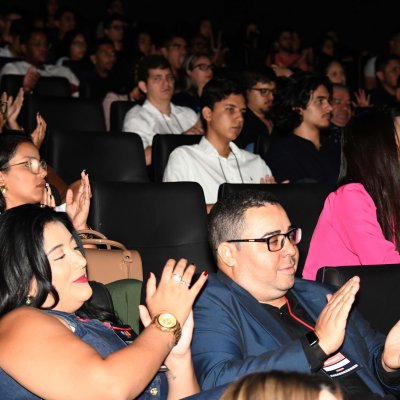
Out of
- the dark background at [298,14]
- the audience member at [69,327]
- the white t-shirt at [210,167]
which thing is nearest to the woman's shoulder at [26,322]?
the audience member at [69,327]

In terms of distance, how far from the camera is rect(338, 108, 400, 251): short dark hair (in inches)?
129

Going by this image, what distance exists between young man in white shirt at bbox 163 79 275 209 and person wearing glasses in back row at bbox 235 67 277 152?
0.94m

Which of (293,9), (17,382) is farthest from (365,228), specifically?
(293,9)

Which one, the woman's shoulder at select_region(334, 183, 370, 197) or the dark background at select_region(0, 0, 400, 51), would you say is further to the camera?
the dark background at select_region(0, 0, 400, 51)

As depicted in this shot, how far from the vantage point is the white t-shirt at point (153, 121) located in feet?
18.7

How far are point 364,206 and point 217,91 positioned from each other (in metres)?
1.95

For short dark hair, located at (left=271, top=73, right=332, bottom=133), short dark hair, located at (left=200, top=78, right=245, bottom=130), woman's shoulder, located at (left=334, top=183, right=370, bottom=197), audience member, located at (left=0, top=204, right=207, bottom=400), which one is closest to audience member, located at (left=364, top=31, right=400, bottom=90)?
short dark hair, located at (left=271, top=73, right=332, bottom=133)

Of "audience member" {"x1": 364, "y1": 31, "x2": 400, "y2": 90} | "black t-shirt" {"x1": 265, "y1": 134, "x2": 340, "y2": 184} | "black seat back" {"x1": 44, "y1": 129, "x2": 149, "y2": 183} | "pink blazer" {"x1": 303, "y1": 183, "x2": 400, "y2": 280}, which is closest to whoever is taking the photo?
"pink blazer" {"x1": 303, "y1": 183, "x2": 400, "y2": 280}

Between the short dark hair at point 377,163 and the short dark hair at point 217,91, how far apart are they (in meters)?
1.60

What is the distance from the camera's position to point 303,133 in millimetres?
5207

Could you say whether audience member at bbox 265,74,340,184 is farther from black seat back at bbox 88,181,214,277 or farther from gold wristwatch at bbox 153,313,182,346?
gold wristwatch at bbox 153,313,182,346

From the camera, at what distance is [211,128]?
16.3 feet

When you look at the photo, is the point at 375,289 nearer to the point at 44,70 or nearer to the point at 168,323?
the point at 168,323

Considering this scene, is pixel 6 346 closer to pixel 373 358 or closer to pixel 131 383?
pixel 131 383
